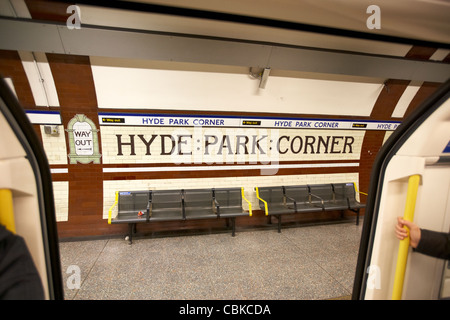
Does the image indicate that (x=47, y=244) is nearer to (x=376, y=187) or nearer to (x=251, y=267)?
(x=376, y=187)

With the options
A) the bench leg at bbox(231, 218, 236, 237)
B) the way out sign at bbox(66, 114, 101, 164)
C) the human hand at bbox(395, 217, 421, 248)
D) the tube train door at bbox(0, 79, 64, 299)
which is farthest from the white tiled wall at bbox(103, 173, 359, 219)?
the human hand at bbox(395, 217, 421, 248)

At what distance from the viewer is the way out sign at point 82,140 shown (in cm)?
349

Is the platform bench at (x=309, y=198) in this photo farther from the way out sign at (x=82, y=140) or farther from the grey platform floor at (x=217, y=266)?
the way out sign at (x=82, y=140)

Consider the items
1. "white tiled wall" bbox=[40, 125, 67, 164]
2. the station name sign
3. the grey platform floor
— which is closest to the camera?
the grey platform floor

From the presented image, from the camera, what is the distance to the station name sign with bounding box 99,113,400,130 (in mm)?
3611

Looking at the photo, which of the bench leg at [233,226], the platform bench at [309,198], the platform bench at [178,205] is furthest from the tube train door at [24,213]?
the platform bench at [309,198]

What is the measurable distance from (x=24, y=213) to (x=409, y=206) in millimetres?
1841

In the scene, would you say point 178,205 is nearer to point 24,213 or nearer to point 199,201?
point 199,201

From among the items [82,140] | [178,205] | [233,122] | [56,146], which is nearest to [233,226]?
[178,205]

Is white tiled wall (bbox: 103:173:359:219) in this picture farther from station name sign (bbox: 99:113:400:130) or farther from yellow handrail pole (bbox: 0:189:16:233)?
yellow handrail pole (bbox: 0:189:16:233)

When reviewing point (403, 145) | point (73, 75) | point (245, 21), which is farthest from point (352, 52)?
point (73, 75)

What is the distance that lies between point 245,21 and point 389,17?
6.00ft

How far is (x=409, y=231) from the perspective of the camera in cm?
103

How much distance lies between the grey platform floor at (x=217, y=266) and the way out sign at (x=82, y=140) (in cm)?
161
